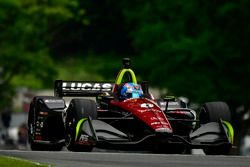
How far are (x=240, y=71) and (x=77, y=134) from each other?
79.1 ft

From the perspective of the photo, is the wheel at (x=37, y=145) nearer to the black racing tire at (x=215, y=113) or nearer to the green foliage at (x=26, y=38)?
the black racing tire at (x=215, y=113)

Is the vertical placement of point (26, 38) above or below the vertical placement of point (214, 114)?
above

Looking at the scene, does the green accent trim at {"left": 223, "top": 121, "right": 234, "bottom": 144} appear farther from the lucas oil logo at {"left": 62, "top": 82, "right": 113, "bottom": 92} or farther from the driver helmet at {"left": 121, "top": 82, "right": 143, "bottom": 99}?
the lucas oil logo at {"left": 62, "top": 82, "right": 113, "bottom": 92}

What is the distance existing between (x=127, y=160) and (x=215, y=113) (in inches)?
170

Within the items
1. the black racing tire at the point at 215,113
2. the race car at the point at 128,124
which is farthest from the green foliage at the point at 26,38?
the black racing tire at the point at 215,113

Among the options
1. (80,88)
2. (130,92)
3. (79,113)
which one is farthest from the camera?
(80,88)

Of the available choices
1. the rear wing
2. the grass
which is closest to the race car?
the rear wing

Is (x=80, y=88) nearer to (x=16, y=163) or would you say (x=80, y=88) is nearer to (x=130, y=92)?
(x=130, y=92)

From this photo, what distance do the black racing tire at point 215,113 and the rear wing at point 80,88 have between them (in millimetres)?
3378

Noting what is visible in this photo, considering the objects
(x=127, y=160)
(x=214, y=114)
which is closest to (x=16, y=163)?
(x=127, y=160)

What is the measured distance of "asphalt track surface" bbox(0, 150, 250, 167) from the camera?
1518 cm

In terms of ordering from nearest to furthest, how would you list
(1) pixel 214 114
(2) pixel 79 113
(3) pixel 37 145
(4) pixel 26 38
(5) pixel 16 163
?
1. (5) pixel 16 163
2. (2) pixel 79 113
3. (1) pixel 214 114
4. (3) pixel 37 145
5. (4) pixel 26 38

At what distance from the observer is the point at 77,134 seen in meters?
18.8

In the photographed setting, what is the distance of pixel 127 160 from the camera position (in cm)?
1593
